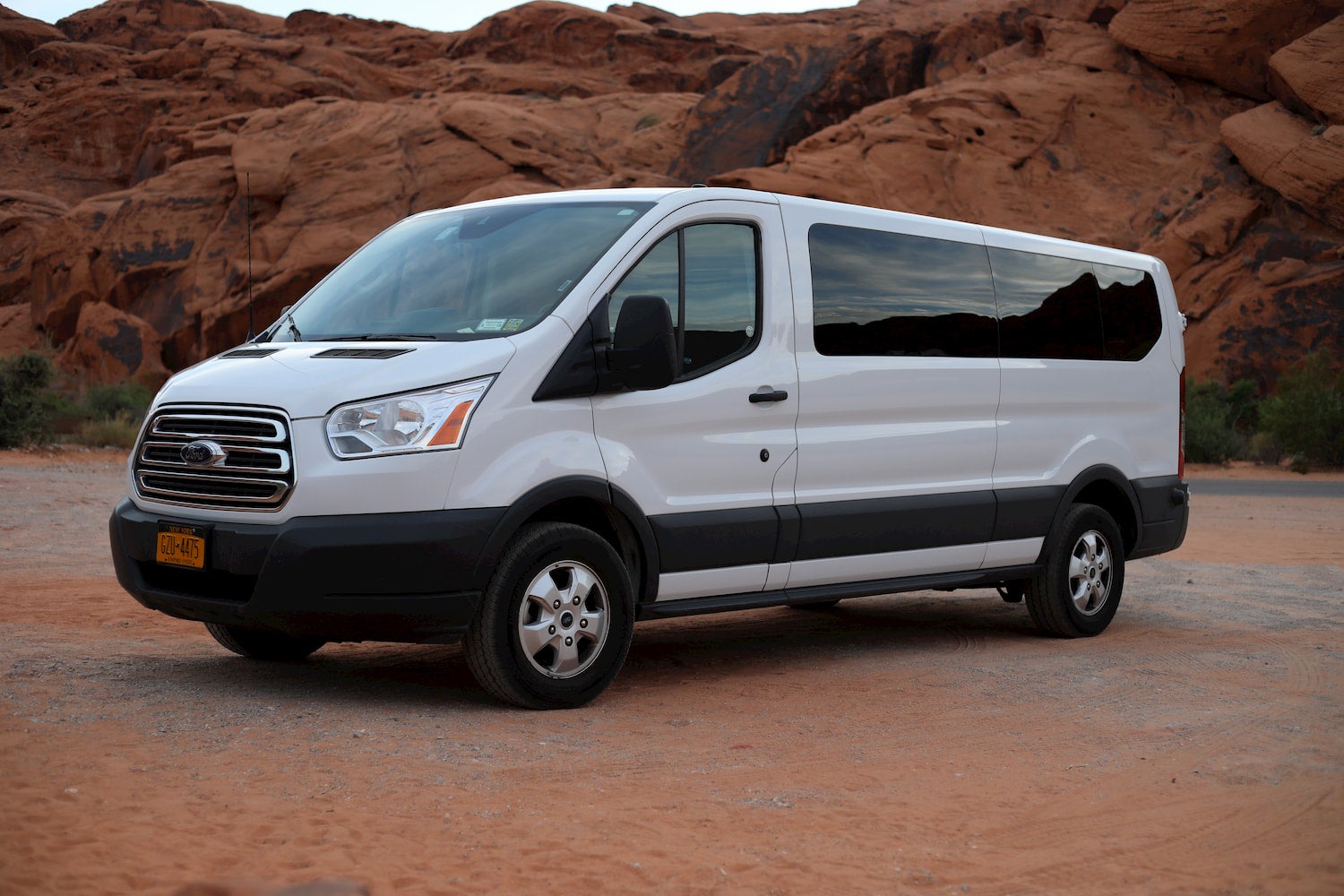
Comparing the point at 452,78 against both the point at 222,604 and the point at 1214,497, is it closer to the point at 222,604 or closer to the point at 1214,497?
the point at 1214,497

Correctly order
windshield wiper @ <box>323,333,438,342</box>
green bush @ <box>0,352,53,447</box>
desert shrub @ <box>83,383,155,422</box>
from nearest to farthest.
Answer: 1. windshield wiper @ <box>323,333,438,342</box>
2. green bush @ <box>0,352,53,447</box>
3. desert shrub @ <box>83,383,155,422</box>

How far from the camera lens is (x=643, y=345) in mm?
6051

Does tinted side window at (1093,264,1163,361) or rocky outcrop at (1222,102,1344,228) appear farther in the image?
rocky outcrop at (1222,102,1344,228)

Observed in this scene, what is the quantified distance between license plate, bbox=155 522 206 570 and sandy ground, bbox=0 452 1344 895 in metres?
0.59

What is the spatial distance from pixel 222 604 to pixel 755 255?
305 cm

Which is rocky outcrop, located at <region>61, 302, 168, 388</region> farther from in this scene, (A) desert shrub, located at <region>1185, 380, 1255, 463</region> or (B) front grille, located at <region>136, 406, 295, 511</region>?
(B) front grille, located at <region>136, 406, 295, 511</region>

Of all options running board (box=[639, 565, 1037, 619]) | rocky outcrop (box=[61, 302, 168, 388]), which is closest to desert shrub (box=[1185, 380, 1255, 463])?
running board (box=[639, 565, 1037, 619])

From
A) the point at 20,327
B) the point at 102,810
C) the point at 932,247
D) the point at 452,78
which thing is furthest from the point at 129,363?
the point at 102,810

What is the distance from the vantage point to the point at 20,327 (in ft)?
126

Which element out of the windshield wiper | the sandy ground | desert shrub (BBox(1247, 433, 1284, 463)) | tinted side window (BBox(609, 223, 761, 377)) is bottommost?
desert shrub (BBox(1247, 433, 1284, 463))

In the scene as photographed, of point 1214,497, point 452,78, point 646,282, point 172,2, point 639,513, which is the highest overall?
point 172,2

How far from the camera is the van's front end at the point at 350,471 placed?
217 inches

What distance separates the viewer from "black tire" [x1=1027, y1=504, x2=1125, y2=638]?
857 cm

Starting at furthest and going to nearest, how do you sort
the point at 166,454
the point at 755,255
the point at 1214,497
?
the point at 1214,497 → the point at 755,255 → the point at 166,454
